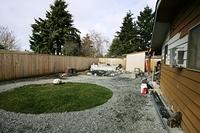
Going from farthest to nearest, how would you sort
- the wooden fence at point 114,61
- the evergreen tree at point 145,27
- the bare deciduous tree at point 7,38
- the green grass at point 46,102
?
the evergreen tree at point 145,27, the bare deciduous tree at point 7,38, the wooden fence at point 114,61, the green grass at point 46,102

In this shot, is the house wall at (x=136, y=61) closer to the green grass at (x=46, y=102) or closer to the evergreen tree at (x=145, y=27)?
the evergreen tree at (x=145, y=27)

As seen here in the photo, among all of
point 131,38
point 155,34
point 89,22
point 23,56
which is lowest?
point 23,56

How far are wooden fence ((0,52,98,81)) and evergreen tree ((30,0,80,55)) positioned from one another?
736 cm

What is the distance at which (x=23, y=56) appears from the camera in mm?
12547

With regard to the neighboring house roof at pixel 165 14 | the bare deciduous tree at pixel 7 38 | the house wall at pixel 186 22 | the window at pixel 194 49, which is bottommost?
the window at pixel 194 49

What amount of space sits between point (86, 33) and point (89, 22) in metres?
6.57

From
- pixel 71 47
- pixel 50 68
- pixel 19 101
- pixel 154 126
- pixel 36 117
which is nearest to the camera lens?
pixel 154 126

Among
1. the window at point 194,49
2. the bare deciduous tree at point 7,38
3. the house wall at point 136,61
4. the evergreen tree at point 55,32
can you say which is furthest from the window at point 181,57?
the bare deciduous tree at point 7,38

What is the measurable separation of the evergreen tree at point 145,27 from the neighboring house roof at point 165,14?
26.2 meters

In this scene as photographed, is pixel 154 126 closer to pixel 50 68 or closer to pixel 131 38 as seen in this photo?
pixel 50 68

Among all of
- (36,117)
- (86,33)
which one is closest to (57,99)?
(36,117)

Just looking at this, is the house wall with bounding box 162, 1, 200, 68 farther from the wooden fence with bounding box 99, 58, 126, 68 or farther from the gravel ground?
the wooden fence with bounding box 99, 58, 126, 68

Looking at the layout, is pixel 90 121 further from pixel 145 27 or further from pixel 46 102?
pixel 145 27

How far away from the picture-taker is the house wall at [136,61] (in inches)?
829
